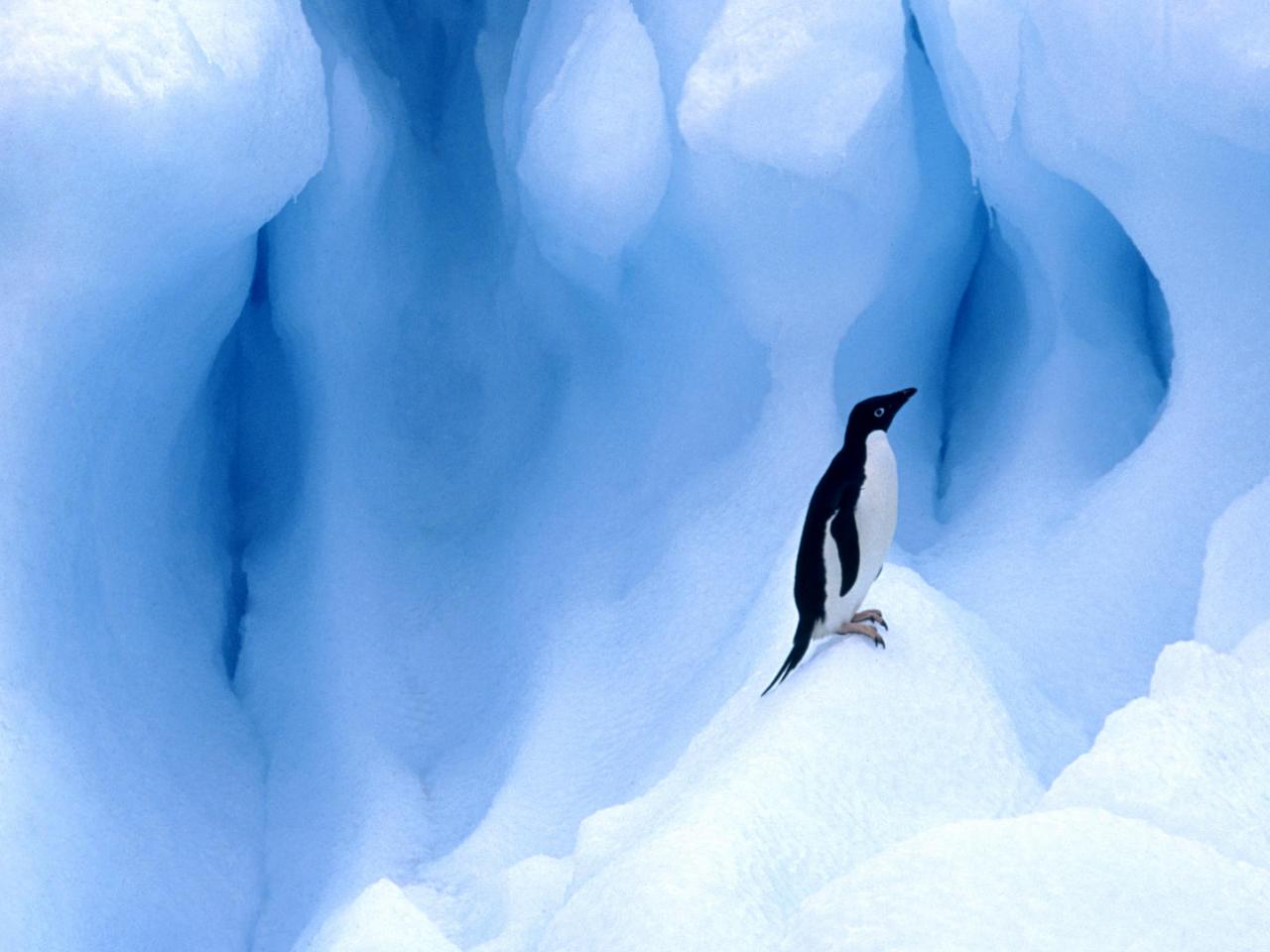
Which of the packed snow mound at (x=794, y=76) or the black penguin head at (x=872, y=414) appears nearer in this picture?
the black penguin head at (x=872, y=414)

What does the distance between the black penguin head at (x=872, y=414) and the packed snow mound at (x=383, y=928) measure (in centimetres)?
69

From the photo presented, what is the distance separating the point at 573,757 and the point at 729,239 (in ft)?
2.95

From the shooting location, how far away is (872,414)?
131 centimetres

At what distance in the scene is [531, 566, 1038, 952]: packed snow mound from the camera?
1.04 meters

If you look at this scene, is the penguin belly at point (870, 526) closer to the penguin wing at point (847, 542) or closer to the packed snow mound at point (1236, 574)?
the penguin wing at point (847, 542)

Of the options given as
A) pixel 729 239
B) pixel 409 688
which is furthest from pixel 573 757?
pixel 729 239

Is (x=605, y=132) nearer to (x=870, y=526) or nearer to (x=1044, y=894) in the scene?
(x=870, y=526)

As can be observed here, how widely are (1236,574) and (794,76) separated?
3.15ft

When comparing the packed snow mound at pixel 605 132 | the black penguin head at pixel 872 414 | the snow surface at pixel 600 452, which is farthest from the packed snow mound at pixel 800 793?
the packed snow mound at pixel 605 132

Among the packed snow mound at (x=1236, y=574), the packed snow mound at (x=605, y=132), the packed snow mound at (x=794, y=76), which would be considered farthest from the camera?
the packed snow mound at (x=605, y=132)

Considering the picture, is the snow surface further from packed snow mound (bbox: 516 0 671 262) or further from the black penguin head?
the black penguin head

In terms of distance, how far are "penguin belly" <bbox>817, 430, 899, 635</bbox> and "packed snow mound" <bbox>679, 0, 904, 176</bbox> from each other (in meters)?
0.81

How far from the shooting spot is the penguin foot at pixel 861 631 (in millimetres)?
1316

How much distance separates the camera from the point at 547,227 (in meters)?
2.33
